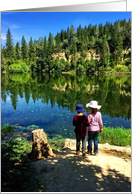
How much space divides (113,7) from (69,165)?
4.11 metres

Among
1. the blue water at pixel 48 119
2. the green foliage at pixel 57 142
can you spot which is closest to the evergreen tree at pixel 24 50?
the blue water at pixel 48 119

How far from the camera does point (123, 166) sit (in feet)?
13.9

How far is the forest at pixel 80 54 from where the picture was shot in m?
75.0

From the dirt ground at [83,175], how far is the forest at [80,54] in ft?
216

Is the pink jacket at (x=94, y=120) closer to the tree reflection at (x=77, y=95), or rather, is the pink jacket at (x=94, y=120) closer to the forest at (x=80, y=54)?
the tree reflection at (x=77, y=95)

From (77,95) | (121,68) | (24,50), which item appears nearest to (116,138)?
(77,95)

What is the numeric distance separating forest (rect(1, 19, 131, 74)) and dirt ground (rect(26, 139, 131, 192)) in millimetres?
65853

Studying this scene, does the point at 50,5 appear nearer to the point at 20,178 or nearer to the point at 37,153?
the point at 20,178

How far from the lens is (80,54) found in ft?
320

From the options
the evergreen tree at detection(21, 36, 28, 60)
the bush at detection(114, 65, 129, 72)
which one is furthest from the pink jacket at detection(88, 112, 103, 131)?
the evergreen tree at detection(21, 36, 28, 60)

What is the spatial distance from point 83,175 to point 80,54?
9908 centimetres

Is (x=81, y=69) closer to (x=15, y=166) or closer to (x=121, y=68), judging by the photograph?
(x=121, y=68)

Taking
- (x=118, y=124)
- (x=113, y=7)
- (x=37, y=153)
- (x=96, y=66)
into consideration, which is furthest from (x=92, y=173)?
(x=96, y=66)

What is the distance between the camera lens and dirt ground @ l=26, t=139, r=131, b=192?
3.29m
